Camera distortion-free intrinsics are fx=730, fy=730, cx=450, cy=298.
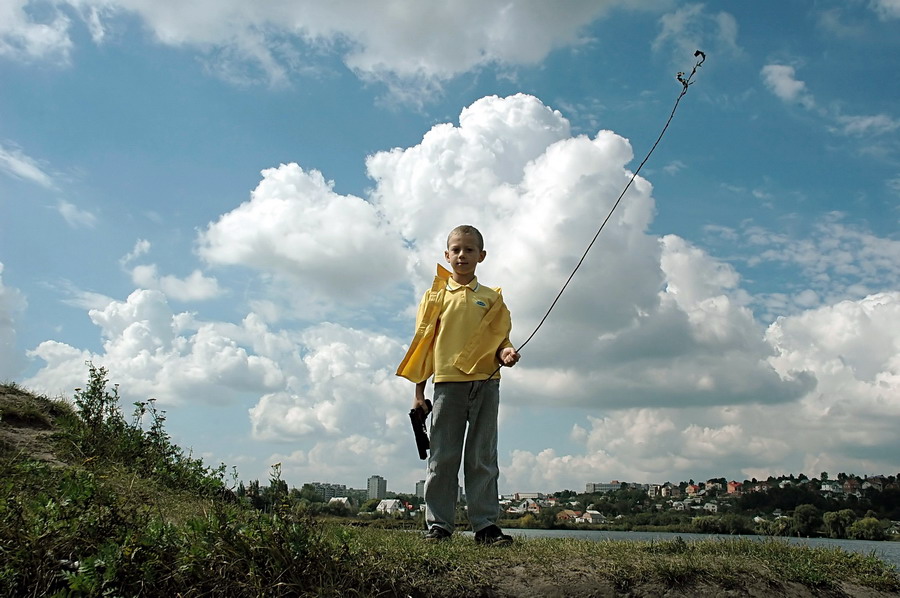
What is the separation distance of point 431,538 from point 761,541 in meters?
2.43

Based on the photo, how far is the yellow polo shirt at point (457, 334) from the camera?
220 inches

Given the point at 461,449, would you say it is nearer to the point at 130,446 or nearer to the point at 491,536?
the point at 491,536

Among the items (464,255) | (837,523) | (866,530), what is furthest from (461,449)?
(866,530)

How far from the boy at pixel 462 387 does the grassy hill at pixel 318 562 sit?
443mm

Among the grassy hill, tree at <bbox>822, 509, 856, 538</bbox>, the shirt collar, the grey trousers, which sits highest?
the shirt collar

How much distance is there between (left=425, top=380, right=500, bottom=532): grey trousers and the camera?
5469mm

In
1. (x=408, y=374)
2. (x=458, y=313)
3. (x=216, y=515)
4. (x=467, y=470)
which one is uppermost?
(x=458, y=313)

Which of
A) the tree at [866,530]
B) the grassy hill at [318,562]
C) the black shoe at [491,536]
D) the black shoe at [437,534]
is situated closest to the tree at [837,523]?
the tree at [866,530]

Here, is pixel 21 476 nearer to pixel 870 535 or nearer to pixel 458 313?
pixel 458 313

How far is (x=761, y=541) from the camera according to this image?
5348mm

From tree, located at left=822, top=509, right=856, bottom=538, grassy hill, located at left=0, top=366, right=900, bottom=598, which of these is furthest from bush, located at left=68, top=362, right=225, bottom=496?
tree, located at left=822, top=509, right=856, bottom=538

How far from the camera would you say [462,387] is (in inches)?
220

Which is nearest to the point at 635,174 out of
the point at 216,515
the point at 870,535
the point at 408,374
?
the point at 408,374

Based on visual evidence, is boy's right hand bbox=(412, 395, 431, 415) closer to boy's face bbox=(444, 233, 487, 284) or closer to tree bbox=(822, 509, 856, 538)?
boy's face bbox=(444, 233, 487, 284)
